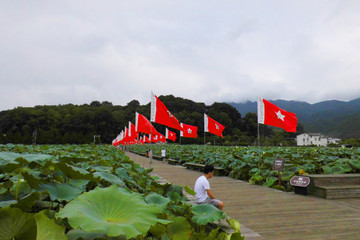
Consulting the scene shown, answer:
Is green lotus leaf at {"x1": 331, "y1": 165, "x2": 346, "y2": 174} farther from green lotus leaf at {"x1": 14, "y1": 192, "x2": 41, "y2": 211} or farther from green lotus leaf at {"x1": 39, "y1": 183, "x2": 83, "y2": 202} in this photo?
green lotus leaf at {"x1": 14, "y1": 192, "x2": 41, "y2": 211}

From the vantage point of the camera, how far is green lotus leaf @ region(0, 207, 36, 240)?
91cm

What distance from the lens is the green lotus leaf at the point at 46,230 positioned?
0.93 meters

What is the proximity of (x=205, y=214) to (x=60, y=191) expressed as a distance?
1.98 metres

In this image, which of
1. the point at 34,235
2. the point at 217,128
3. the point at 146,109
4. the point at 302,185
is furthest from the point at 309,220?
the point at 146,109

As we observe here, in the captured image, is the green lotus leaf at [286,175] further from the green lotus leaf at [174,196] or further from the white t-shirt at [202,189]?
the green lotus leaf at [174,196]

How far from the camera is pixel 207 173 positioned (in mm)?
5352

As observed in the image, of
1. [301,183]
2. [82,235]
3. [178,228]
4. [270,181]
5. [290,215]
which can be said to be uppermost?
[82,235]

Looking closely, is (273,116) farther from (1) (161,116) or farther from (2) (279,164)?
(1) (161,116)

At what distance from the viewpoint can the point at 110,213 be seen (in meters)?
1.13

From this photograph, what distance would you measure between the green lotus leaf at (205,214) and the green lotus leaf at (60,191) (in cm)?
169

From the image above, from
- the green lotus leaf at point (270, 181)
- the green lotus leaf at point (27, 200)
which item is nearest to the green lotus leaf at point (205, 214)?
the green lotus leaf at point (27, 200)

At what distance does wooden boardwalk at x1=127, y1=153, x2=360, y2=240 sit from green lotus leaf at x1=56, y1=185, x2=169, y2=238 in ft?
10.5

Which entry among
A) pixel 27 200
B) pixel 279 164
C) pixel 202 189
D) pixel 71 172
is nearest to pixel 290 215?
pixel 202 189

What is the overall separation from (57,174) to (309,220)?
15.2ft
